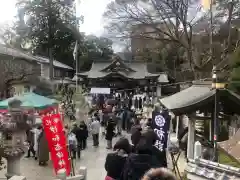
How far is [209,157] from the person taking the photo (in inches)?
391

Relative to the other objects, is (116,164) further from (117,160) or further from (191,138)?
(191,138)

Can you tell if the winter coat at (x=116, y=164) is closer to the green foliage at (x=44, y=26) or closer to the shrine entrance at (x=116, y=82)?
the shrine entrance at (x=116, y=82)

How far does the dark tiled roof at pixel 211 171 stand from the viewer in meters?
6.02

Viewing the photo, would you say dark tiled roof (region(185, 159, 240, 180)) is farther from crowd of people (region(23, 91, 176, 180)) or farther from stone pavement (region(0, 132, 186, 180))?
stone pavement (region(0, 132, 186, 180))

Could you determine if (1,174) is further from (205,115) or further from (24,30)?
(24,30)

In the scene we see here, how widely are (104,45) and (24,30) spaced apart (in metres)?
13.8

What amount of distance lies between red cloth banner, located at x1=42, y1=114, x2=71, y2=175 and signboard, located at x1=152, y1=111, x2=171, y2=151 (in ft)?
8.09

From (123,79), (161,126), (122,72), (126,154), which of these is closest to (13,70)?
(123,79)

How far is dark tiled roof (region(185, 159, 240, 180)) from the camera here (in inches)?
237

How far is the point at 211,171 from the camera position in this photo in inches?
256

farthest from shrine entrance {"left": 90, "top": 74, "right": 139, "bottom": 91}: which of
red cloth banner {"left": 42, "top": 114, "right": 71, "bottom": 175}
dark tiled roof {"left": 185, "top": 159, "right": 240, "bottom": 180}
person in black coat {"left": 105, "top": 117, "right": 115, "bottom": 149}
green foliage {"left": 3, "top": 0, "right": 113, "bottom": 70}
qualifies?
dark tiled roof {"left": 185, "top": 159, "right": 240, "bottom": 180}

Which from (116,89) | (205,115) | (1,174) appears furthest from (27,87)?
(205,115)

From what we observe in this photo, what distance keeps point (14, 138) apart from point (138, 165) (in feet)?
17.7

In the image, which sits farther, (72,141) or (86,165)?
(86,165)
